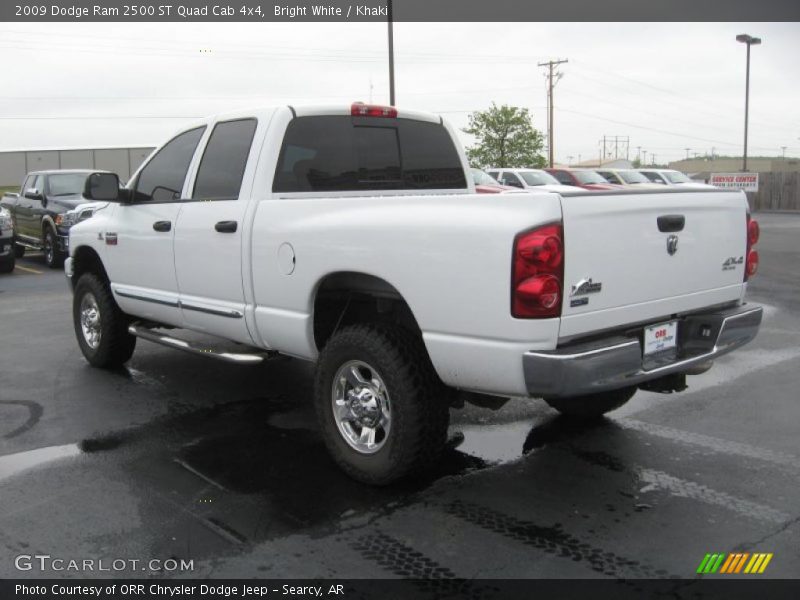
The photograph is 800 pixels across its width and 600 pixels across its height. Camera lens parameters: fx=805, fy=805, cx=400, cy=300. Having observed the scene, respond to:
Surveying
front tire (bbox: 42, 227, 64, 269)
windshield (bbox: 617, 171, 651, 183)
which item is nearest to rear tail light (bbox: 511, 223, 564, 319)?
front tire (bbox: 42, 227, 64, 269)

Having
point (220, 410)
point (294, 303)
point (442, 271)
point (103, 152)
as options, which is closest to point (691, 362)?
point (442, 271)

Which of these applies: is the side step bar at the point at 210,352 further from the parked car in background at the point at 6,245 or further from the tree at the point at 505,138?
the tree at the point at 505,138

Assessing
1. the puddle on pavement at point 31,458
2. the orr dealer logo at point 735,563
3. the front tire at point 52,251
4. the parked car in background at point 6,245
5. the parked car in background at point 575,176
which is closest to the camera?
the orr dealer logo at point 735,563

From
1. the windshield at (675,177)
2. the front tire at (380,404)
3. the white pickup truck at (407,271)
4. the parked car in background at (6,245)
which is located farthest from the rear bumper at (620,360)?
the windshield at (675,177)

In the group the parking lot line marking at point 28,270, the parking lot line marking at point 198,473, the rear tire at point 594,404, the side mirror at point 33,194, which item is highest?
the side mirror at point 33,194

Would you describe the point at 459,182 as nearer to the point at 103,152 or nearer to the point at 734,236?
the point at 734,236

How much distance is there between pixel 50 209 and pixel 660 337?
46.3 feet

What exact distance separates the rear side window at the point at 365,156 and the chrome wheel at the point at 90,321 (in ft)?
9.05

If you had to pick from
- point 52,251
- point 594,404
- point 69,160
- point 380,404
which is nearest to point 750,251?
point 594,404

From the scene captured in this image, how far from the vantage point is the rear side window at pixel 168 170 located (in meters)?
5.82

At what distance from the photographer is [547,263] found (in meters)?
3.54

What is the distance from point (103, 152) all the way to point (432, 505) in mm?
44391

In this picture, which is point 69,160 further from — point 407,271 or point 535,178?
point 407,271

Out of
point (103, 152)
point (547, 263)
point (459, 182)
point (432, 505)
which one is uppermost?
point (103, 152)
